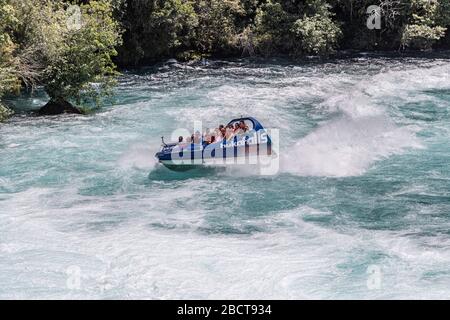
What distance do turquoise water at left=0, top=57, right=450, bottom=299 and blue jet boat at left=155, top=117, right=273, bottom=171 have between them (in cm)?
39

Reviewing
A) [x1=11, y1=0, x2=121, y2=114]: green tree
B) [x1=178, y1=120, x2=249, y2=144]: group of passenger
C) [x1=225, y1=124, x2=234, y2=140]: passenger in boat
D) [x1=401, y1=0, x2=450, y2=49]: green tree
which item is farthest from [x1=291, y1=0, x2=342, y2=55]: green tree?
[x1=225, y1=124, x2=234, y2=140]: passenger in boat

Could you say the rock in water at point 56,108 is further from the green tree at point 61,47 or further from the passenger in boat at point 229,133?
the passenger in boat at point 229,133

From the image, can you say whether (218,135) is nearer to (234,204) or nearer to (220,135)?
(220,135)

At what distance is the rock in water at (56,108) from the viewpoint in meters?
24.2

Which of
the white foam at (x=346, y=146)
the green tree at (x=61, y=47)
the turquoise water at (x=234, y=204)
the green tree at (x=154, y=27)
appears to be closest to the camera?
the turquoise water at (x=234, y=204)

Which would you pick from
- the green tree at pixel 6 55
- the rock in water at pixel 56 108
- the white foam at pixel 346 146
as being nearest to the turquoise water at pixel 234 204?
the white foam at pixel 346 146

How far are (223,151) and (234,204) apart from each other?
2604 millimetres

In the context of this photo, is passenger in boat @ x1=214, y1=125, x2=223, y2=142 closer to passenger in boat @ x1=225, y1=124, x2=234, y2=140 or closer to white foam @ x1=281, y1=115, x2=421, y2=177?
passenger in boat @ x1=225, y1=124, x2=234, y2=140

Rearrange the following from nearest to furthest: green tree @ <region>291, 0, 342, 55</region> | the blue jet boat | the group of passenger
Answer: the blue jet boat < the group of passenger < green tree @ <region>291, 0, 342, 55</region>

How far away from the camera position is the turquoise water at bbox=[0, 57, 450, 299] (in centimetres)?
1181

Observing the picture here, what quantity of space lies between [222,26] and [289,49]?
411cm

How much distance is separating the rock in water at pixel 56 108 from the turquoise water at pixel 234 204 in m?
0.82

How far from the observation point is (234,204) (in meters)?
15.6
